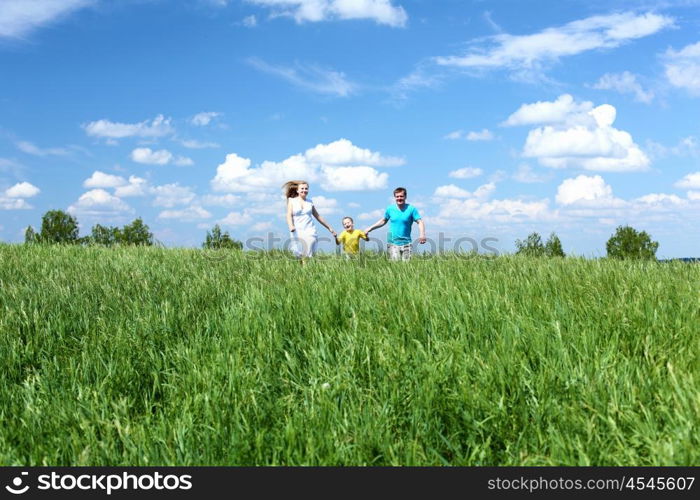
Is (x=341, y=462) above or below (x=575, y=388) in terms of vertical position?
below

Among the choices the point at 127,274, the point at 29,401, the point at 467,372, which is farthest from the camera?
the point at 127,274

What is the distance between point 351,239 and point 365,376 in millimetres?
10364

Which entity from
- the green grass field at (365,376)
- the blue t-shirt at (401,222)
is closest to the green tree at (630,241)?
the blue t-shirt at (401,222)

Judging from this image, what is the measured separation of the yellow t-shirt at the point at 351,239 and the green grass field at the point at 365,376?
7.78 meters

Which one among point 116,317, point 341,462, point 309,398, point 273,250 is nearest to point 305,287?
point 116,317

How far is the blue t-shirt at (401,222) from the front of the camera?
1366cm

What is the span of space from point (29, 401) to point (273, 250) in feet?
29.8

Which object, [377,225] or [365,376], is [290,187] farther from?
[365,376]

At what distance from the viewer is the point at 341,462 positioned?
306cm

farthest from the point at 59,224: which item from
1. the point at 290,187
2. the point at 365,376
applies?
the point at 365,376

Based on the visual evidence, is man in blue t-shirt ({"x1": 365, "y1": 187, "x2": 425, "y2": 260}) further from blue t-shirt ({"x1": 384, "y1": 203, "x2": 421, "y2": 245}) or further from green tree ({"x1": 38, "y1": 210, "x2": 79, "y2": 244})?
green tree ({"x1": 38, "y1": 210, "x2": 79, "y2": 244})
